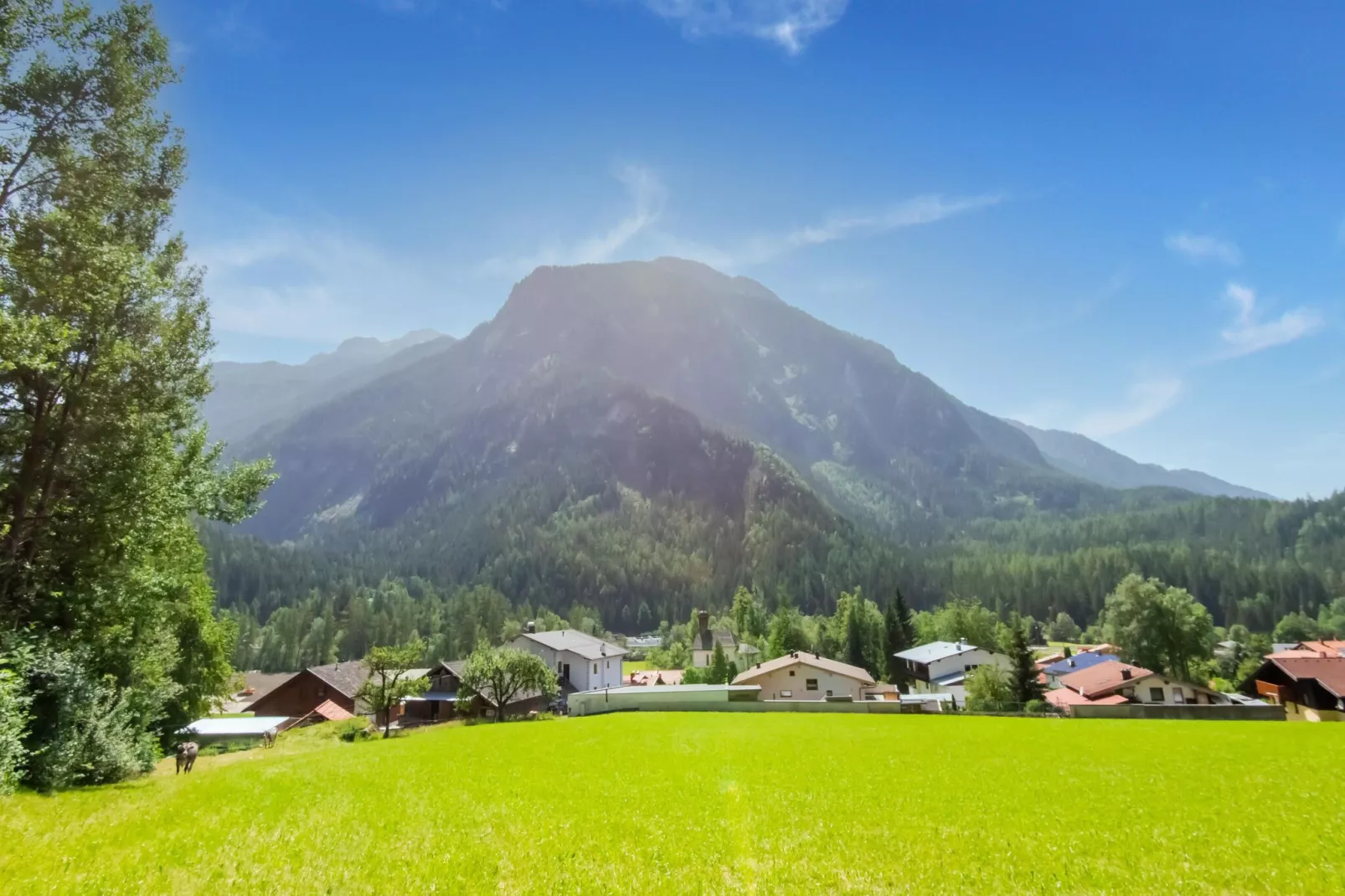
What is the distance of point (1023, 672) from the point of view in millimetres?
59906

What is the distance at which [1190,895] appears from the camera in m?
11.0

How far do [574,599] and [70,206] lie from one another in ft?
593

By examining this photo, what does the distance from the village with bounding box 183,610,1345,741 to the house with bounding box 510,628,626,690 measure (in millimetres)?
186

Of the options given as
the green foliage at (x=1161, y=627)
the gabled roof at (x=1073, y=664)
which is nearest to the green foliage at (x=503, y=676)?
the gabled roof at (x=1073, y=664)

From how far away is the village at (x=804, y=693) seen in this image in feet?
174

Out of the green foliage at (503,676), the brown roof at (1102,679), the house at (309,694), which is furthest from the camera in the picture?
the house at (309,694)

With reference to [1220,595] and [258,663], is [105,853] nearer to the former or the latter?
[258,663]

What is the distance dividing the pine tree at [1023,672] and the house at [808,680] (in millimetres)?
17635

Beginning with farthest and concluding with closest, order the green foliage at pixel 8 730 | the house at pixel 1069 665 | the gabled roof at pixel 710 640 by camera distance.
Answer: the gabled roof at pixel 710 640, the house at pixel 1069 665, the green foliage at pixel 8 730

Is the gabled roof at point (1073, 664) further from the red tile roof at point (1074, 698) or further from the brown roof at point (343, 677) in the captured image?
the brown roof at point (343, 677)

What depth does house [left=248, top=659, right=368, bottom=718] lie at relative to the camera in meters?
69.1

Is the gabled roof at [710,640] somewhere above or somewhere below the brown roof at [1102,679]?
below

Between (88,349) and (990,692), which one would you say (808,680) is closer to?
(990,692)

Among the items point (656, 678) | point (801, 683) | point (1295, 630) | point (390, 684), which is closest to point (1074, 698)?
point (801, 683)
